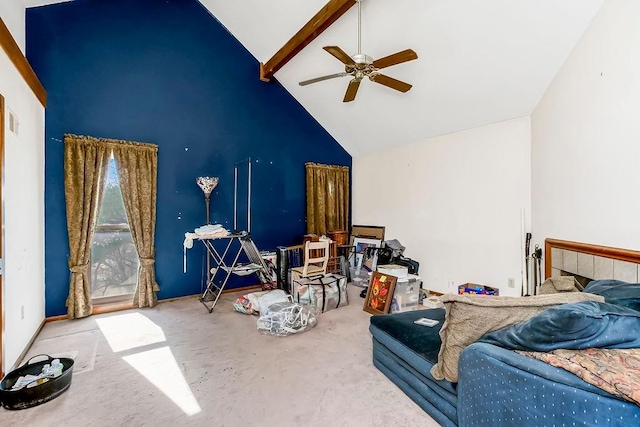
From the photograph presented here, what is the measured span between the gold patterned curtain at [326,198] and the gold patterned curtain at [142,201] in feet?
8.65

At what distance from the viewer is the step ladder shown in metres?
4.14

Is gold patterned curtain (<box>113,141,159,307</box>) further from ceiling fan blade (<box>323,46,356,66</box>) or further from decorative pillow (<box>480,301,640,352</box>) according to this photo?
decorative pillow (<box>480,301,640,352</box>)

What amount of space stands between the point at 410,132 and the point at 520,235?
7.45ft

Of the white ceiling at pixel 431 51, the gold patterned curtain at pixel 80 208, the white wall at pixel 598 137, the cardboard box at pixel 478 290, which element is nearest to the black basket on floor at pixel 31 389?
the gold patterned curtain at pixel 80 208

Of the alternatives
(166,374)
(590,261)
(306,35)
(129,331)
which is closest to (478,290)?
(590,261)

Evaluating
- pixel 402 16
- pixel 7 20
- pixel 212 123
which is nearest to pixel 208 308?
pixel 212 123

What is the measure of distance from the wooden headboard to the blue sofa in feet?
1.62

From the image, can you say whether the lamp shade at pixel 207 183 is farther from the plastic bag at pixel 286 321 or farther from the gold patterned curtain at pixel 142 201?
the plastic bag at pixel 286 321

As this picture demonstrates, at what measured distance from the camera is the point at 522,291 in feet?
12.4

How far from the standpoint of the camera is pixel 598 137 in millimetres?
2520

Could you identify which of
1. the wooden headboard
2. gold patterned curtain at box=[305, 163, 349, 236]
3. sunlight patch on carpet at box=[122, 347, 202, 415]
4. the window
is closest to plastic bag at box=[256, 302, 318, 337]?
sunlight patch on carpet at box=[122, 347, 202, 415]

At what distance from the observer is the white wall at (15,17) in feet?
8.85

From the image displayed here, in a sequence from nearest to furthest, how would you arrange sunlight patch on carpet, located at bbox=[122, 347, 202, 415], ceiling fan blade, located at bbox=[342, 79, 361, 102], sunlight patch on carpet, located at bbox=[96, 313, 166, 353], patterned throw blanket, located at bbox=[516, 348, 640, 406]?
patterned throw blanket, located at bbox=[516, 348, 640, 406] < sunlight patch on carpet, located at bbox=[122, 347, 202, 415] < sunlight patch on carpet, located at bbox=[96, 313, 166, 353] < ceiling fan blade, located at bbox=[342, 79, 361, 102]

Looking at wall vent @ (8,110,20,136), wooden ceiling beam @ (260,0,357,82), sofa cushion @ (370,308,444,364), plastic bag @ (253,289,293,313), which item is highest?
wooden ceiling beam @ (260,0,357,82)
